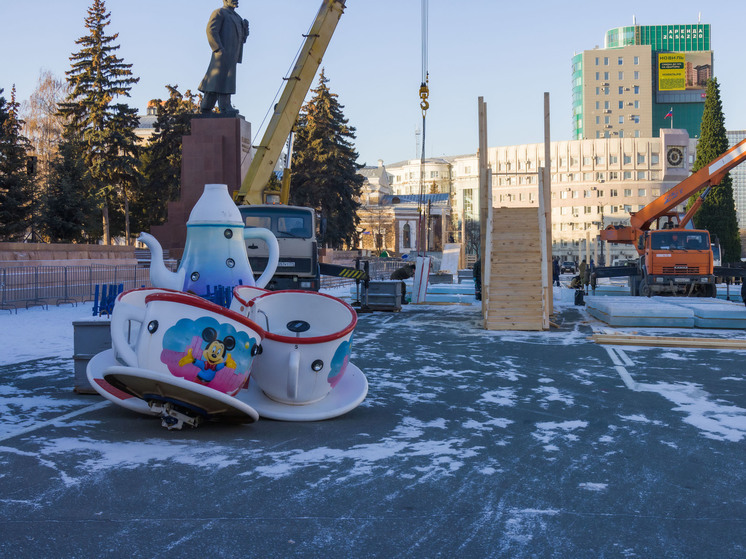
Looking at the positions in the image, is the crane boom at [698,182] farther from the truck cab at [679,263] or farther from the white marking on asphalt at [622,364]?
the white marking on asphalt at [622,364]

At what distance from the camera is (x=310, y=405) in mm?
7410

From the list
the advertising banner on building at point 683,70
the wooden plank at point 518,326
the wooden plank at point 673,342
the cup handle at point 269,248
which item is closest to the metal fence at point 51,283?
the wooden plank at point 518,326

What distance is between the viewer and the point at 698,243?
83.3 ft

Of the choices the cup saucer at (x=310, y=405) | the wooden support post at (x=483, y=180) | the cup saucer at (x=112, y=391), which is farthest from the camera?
the wooden support post at (x=483, y=180)

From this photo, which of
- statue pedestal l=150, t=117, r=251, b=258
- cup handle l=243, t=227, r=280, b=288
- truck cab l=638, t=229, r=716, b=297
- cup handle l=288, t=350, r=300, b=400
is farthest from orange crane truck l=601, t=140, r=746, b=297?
cup handle l=288, t=350, r=300, b=400

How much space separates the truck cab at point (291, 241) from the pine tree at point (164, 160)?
3645cm

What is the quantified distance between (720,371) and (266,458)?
24.9 feet

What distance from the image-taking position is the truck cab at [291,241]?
18891mm

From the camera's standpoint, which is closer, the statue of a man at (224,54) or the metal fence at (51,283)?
the metal fence at (51,283)

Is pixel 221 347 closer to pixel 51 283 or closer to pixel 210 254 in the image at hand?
pixel 210 254

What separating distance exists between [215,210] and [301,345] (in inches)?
89.5

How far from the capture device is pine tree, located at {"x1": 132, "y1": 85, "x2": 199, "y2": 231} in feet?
181

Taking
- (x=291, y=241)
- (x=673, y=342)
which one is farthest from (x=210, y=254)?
(x=291, y=241)

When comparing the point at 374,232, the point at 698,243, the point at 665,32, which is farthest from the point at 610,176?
the point at 698,243
